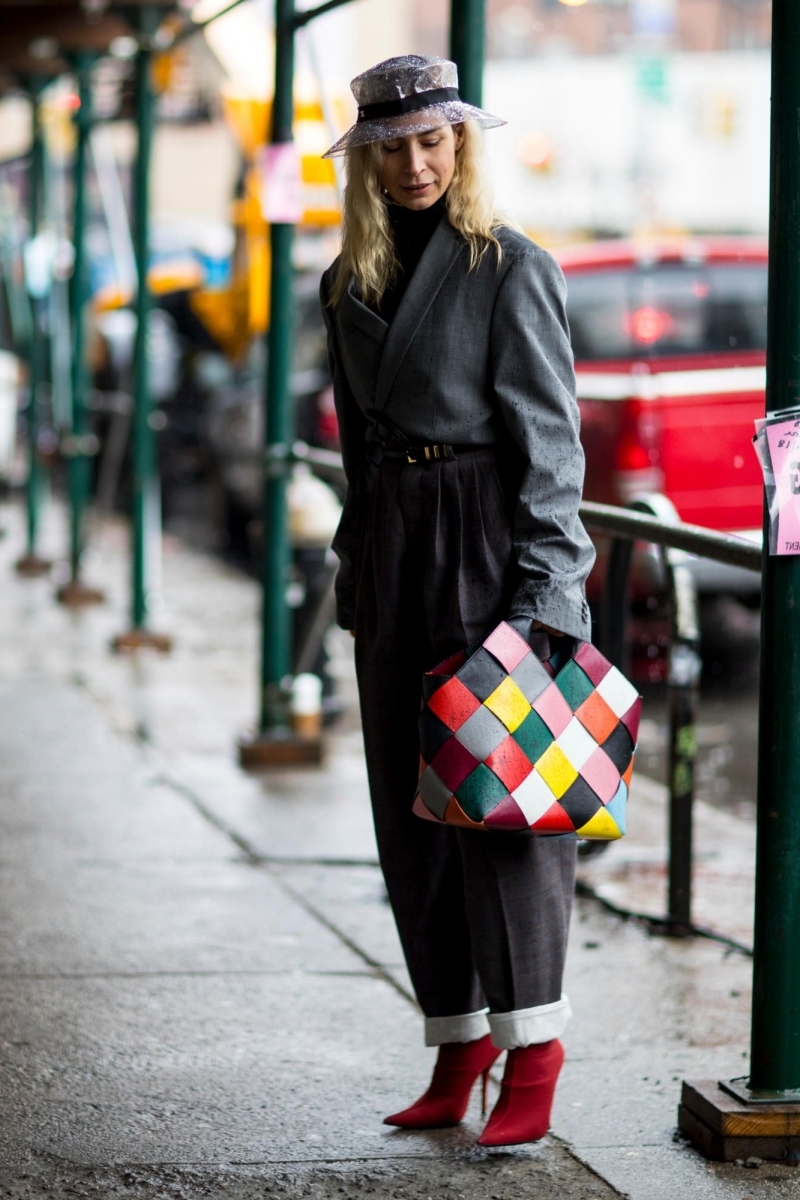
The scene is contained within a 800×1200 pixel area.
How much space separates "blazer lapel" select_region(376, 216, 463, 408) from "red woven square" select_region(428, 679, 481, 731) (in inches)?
23.6

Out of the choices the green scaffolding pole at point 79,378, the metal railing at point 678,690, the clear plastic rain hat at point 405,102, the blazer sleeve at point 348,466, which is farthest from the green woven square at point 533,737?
the green scaffolding pole at point 79,378

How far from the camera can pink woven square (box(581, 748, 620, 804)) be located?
337 centimetres

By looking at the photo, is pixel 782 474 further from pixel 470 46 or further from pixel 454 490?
pixel 470 46

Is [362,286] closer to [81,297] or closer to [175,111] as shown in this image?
[81,297]

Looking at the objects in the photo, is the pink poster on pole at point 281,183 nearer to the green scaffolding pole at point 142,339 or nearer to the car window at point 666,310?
the car window at point 666,310

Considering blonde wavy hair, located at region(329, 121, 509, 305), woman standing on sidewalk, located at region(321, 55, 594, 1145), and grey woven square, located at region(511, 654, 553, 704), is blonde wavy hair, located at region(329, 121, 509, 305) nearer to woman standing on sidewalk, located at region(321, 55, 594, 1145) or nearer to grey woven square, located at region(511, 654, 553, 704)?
woman standing on sidewalk, located at region(321, 55, 594, 1145)

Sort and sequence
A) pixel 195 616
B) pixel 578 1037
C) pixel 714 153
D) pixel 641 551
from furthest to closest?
pixel 714 153 < pixel 195 616 < pixel 641 551 < pixel 578 1037

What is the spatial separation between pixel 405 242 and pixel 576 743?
966mm

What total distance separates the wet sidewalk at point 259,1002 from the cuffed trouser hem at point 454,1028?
0.18 m

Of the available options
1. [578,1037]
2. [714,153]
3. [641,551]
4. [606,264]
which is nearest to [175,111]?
[606,264]

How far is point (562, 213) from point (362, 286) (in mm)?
27265

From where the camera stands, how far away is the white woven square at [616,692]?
11.2ft

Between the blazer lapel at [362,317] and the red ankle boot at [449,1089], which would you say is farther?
the red ankle boot at [449,1089]

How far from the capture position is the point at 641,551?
6.42m
